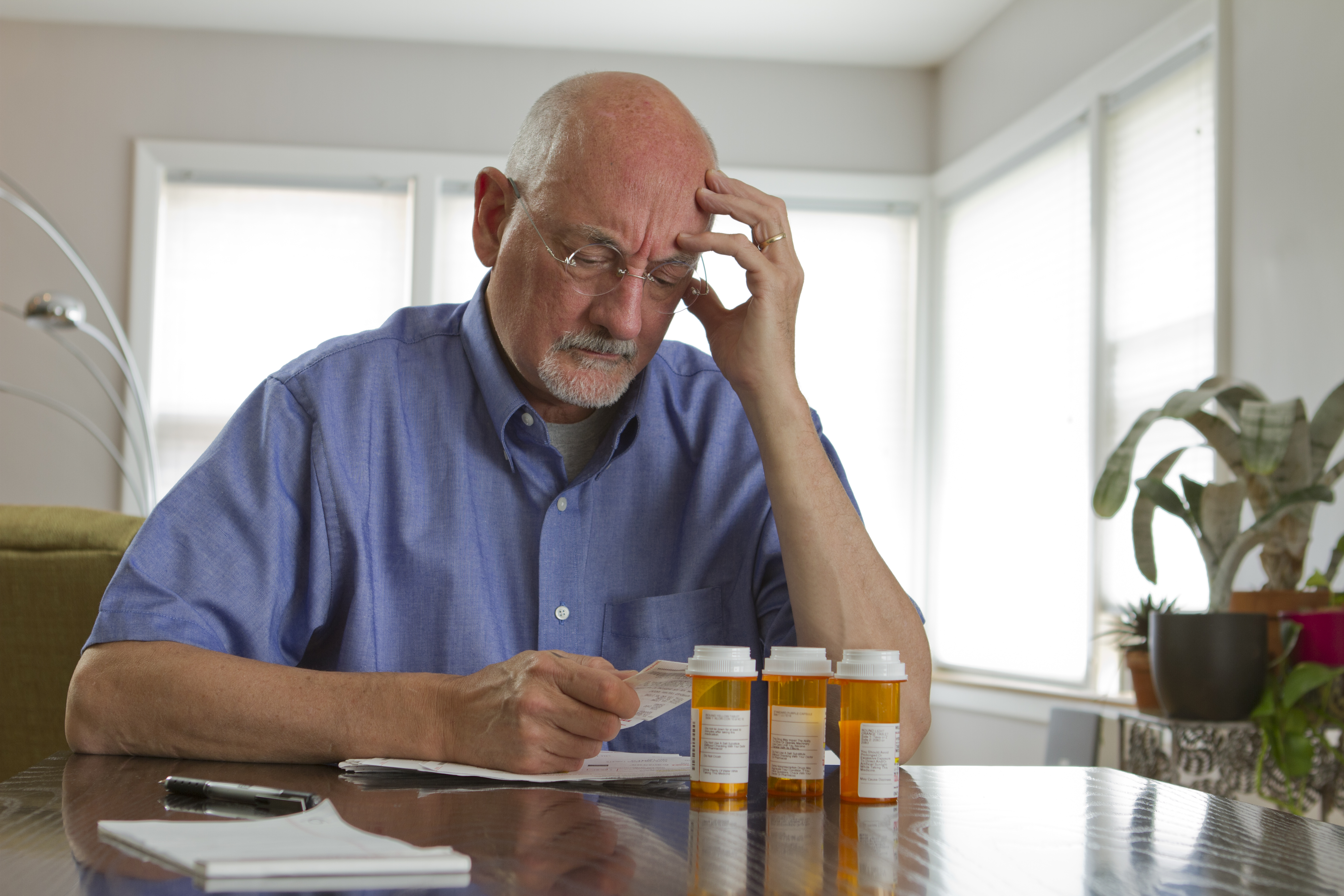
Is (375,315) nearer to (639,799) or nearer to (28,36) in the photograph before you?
(28,36)

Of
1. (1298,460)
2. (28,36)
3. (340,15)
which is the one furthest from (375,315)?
(1298,460)

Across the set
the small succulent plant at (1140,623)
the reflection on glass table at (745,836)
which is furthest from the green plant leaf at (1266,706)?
the reflection on glass table at (745,836)

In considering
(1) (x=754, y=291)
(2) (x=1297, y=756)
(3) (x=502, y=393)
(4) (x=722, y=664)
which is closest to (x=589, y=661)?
(4) (x=722, y=664)

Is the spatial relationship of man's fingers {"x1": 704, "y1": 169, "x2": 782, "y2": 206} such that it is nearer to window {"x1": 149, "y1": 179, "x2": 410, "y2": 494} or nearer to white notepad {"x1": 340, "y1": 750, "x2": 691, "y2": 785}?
white notepad {"x1": 340, "y1": 750, "x2": 691, "y2": 785}

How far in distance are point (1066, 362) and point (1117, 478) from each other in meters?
1.65

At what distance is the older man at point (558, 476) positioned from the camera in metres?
1.22

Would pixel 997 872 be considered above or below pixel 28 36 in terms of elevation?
below

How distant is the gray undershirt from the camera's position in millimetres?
1442

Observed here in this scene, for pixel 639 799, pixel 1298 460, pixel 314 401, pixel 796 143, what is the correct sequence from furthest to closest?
pixel 796 143, pixel 1298 460, pixel 314 401, pixel 639 799

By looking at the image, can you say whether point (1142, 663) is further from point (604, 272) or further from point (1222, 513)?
point (604, 272)

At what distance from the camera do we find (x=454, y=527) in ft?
4.25

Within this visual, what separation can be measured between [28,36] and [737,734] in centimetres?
501

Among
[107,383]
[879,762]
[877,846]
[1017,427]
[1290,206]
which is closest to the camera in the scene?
[877,846]

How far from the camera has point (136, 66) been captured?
475cm
